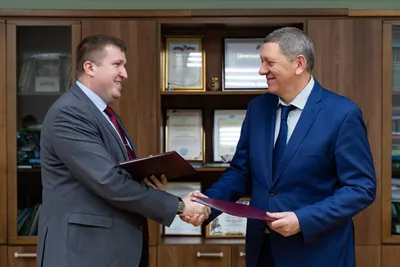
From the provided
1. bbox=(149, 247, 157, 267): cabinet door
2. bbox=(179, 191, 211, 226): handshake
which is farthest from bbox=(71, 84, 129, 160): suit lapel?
bbox=(149, 247, 157, 267): cabinet door

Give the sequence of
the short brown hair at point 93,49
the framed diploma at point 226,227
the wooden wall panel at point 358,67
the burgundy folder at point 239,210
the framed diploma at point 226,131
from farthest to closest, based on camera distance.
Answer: the framed diploma at point 226,131 < the framed diploma at point 226,227 < the wooden wall panel at point 358,67 < the short brown hair at point 93,49 < the burgundy folder at point 239,210

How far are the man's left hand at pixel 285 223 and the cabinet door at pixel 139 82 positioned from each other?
3.75 feet

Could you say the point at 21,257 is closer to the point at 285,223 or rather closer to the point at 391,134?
the point at 285,223

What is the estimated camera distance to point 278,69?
185 centimetres

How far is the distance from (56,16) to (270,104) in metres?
1.36

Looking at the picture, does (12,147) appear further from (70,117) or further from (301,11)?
(301,11)

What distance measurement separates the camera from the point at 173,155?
180cm

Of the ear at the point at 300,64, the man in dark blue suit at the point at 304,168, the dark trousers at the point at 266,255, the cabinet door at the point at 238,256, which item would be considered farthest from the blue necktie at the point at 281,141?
the cabinet door at the point at 238,256

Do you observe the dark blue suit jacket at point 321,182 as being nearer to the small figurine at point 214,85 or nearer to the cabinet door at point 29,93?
the small figurine at point 214,85

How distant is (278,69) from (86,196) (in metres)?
0.81

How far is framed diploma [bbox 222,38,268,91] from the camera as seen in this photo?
9.60ft

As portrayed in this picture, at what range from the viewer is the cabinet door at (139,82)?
2717mm

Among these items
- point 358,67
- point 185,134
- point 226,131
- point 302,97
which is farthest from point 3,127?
point 358,67

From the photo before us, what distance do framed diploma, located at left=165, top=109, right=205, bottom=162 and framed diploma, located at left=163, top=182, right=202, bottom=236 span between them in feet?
0.50
